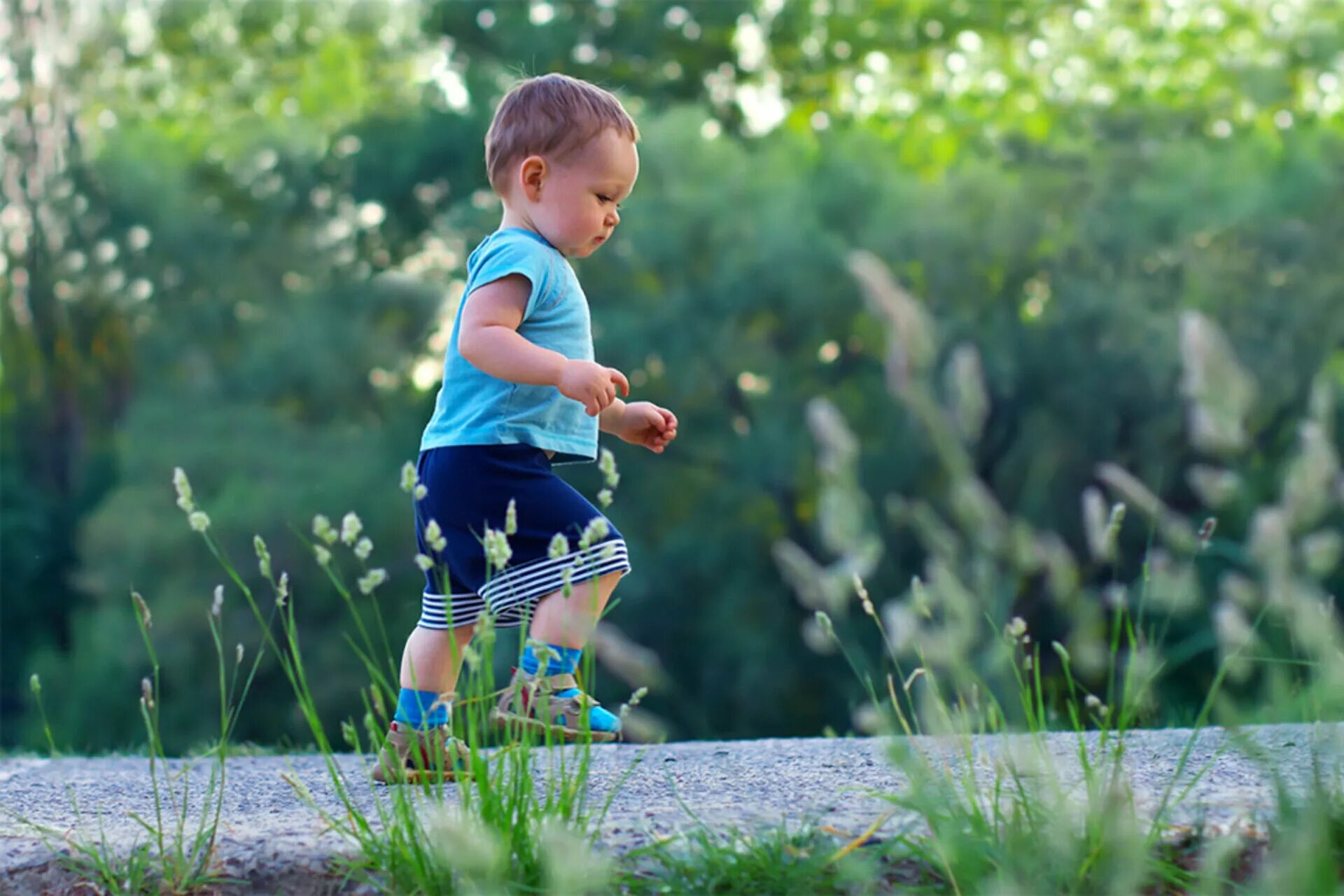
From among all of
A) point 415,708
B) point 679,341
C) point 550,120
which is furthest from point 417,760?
point 679,341

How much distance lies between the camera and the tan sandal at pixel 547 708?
1909 mm

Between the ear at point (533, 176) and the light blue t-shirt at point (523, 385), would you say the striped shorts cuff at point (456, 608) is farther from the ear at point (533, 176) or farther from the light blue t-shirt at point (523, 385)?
the ear at point (533, 176)

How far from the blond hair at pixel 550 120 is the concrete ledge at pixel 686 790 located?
116 centimetres

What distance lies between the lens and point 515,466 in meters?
2.56

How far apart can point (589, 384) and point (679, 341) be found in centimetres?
754

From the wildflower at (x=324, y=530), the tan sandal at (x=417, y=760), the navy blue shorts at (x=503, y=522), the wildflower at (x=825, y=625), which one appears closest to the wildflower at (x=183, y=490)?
the wildflower at (x=324, y=530)

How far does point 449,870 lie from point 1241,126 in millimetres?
11197

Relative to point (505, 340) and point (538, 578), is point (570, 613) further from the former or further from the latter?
point (505, 340)

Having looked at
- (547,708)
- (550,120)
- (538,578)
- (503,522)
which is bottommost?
(547,708)

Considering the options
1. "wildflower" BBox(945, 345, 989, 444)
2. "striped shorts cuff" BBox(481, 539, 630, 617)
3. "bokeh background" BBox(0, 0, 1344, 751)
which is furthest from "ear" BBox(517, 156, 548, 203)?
"bokeh background" BBox(0, 0, 1344, 751)

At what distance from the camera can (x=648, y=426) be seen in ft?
9.02

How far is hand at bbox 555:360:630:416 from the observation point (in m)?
2.31

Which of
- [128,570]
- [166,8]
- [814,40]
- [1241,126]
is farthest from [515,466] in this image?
[166,8]

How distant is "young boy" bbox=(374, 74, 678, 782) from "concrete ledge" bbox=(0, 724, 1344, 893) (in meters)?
0.22
